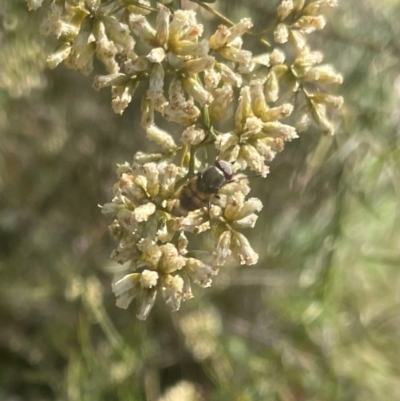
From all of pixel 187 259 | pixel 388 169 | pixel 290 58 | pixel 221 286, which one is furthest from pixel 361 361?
pixel 187 259

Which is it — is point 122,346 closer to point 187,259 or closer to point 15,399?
point 15,399

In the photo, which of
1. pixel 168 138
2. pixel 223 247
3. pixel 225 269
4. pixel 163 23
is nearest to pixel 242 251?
pixel 223 247

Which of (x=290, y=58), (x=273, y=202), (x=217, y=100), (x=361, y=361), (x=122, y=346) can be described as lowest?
(x=361, y=361)

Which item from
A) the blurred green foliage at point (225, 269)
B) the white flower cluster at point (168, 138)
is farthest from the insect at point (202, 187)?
the blurred green foliage at point (225, 269)

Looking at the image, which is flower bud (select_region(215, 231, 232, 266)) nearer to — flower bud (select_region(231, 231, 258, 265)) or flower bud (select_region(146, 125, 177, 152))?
flower bud (select_region(231, 231, 258, 265))

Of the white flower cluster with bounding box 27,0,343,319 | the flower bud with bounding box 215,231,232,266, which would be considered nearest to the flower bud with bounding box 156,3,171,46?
the white flower cluster with bounding box 27,0,343,319

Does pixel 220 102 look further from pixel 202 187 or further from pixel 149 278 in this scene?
pixel 149 278
